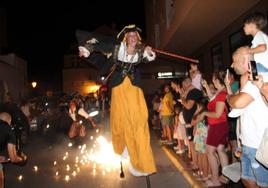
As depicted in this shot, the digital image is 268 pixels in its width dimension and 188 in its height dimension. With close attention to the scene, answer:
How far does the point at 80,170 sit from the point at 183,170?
2338 mm

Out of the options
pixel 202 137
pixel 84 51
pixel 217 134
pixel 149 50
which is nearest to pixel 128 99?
pixel 149 50

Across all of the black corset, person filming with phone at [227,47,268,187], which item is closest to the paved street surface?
the black corset

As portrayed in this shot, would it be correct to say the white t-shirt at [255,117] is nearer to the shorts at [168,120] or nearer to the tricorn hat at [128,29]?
the tricorn hat at [128,29]

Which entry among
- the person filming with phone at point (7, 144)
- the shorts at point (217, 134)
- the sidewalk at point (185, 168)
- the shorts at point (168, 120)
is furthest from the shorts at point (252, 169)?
the shorts at point (168, 120)

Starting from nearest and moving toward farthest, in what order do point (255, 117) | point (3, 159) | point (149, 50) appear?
point (255, 117) < point (149, 50) < point (3, 159)

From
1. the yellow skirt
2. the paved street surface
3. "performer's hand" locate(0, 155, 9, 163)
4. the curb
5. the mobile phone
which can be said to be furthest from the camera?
the paved street surface

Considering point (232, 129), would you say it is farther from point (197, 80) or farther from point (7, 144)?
point (7, 144)

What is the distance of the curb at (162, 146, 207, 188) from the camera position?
6713mm

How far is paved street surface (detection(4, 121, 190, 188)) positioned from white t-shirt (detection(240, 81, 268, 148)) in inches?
112

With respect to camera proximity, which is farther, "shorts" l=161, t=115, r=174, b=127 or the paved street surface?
"shorts" l=161, t=115, r=174, b=127

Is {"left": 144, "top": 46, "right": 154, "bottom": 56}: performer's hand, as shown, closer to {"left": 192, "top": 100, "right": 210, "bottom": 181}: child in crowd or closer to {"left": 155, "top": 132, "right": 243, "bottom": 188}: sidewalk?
{"left": 192, "top": 100, "right": 210, "bottom": 181}: child in crowd

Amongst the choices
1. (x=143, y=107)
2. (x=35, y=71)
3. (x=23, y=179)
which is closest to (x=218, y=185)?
(x=143, y=107)

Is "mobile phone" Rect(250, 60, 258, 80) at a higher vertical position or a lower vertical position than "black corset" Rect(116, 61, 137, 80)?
lower

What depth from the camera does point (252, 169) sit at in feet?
13.7
